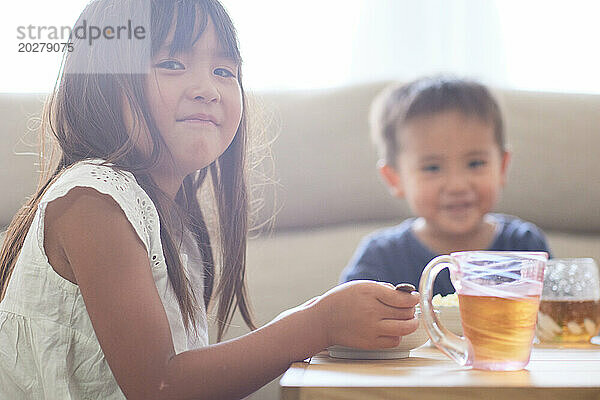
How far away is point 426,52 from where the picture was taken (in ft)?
7.72

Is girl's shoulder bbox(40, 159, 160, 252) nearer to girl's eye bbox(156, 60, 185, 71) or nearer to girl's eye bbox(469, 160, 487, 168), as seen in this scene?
girl's eye bbox(156, 60, 185, 71)

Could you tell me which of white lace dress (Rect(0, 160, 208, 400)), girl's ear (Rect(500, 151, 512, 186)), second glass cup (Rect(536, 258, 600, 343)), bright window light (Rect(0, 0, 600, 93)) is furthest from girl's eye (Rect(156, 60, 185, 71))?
bright window light (Rect(0, 0, 600, 93))

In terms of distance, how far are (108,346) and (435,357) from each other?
34 centimetres

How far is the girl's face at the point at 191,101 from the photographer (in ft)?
3.20

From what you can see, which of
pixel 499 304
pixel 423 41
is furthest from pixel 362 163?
pixel 499 304

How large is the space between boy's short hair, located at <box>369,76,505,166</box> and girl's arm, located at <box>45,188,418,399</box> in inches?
39.4

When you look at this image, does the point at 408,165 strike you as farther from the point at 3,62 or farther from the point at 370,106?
the point at 3,62

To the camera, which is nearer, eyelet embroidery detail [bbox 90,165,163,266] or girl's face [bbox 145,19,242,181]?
eyelet embroidery detail [bbox 90,165,163,266]

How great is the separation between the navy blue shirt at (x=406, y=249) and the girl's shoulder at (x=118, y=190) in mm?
745

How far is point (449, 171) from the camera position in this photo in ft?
5.27

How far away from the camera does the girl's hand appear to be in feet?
2.30

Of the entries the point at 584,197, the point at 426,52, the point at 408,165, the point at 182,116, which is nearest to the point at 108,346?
the point at 182,116

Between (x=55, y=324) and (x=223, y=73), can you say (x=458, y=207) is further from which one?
(x=55, y=324)

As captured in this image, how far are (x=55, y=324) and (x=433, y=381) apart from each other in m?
0.50
